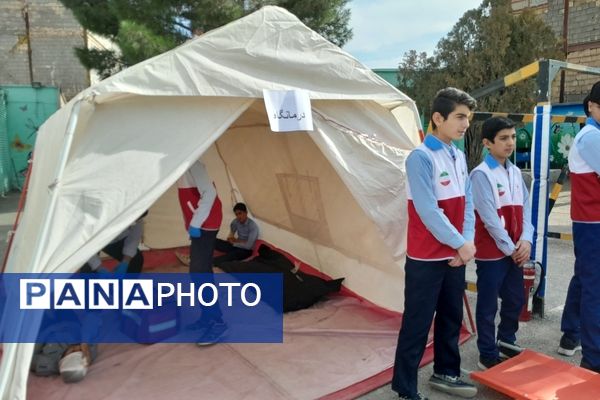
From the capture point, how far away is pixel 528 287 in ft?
12.8

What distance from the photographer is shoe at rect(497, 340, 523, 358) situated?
10.8 ft

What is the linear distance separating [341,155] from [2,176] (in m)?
12.6

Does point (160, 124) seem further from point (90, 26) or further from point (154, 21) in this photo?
point (90, 26)

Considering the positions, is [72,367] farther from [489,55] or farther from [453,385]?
[489,55]

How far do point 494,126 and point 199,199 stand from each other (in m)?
2.20

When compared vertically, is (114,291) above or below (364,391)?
above

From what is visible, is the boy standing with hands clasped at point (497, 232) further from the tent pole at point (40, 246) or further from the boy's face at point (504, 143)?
the tent pole at point (40, 246)

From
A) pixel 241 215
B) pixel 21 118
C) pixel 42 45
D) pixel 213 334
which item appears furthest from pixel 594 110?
pixel 42 45

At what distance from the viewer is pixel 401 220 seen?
11.2 feet

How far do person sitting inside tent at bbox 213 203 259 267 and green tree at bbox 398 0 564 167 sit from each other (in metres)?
6.59

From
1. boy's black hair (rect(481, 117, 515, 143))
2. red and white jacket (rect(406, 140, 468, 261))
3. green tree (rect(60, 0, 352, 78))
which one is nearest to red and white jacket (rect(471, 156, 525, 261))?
boy's black hair (rect(481, 117, 515, 143))

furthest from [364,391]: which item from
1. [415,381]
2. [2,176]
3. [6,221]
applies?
[2,176]

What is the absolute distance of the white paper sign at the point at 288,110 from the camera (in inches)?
124

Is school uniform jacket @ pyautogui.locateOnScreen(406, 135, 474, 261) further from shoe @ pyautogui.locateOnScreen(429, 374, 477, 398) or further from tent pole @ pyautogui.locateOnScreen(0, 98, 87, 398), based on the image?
tent pole @ pyautogui.locateOnScreen(0, 98, 87, 398)
